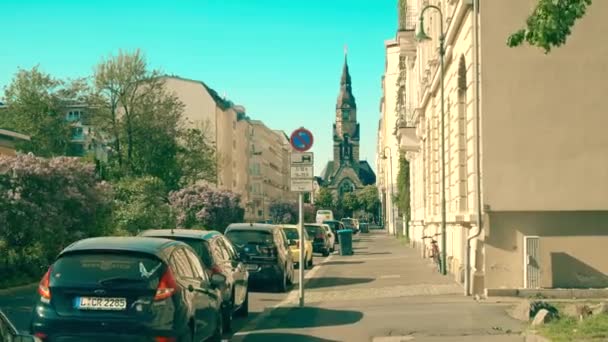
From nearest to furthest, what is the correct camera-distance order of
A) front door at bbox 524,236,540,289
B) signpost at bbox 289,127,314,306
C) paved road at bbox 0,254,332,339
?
paved road at bbox 0,254,332,339
signpost at bbox 289,127,314,306
front door at bbox 524,236,540,289

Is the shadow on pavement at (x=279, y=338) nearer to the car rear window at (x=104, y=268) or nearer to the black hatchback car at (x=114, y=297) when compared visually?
the black hatchback car at (x=114, y=297)

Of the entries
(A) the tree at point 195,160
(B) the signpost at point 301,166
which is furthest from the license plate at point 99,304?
(A) the tree at point 195,160

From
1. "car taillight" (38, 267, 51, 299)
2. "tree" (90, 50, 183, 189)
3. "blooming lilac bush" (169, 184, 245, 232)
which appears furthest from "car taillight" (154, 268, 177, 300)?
"tree" (90, 50, 183, 189)

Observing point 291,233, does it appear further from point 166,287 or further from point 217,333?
point 166,287

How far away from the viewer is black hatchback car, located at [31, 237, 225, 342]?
10.1 meters

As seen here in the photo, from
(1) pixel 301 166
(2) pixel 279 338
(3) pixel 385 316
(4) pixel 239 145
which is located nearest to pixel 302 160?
(1) pixel 301 166

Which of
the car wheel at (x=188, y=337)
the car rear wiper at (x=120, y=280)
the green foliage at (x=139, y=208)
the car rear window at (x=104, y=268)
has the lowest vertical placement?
the car wheel at (x=188, y=337)

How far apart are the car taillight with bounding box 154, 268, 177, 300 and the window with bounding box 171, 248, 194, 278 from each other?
0.39 m

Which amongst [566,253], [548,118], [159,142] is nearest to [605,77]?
[548,118]

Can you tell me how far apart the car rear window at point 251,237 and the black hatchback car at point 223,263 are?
226 inches

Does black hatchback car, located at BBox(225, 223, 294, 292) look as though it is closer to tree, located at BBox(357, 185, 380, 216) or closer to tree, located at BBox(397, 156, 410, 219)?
tree, located at BBox(397, 156, 410, 219)

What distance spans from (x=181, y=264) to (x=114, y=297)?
4.10 ft

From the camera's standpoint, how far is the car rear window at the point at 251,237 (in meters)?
23.2

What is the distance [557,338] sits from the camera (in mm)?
11391
